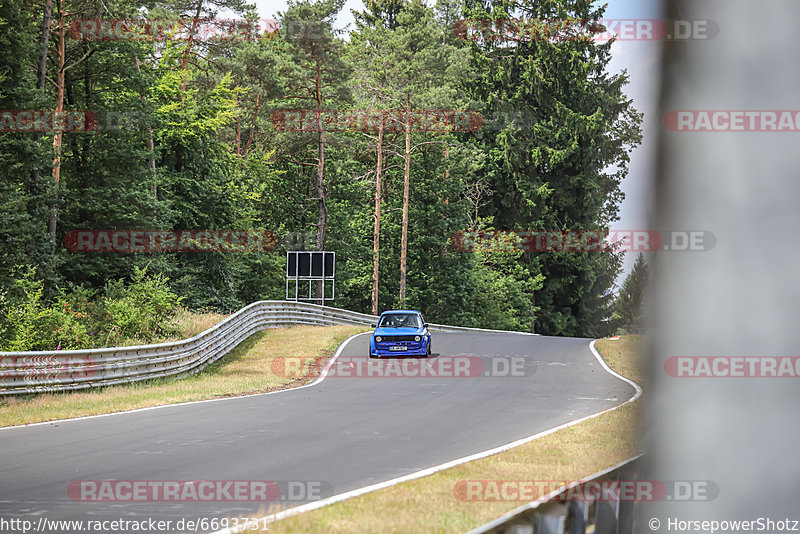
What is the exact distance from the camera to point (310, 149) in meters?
58.4

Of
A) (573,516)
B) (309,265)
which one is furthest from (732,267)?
(309,265)

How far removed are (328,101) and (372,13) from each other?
28.8 m

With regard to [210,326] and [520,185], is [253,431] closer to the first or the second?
[210,326]

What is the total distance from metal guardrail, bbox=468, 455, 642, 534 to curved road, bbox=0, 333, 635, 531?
4.79 meters

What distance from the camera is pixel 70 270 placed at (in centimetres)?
3516

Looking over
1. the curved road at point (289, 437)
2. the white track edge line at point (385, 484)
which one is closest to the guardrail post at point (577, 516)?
the white track edge line at point (385, 484)

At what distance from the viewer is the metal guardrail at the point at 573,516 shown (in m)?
2.89

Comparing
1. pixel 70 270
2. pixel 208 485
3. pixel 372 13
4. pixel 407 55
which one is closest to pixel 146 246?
pixel 70 270

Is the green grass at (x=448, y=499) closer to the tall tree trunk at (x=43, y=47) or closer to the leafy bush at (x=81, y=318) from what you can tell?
the leafy bush at (x=81, y=318)

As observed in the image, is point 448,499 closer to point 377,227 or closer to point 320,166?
point 320,166

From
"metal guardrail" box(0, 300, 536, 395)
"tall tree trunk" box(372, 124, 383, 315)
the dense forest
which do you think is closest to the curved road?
"metal guardrail" box(0, 300, 536, 395)

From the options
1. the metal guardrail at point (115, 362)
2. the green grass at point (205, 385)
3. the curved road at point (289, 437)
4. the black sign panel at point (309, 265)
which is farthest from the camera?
the black sign panel at point (309, 265)

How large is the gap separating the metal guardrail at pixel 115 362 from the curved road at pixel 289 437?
325cm

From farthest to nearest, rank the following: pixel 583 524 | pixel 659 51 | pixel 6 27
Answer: pixel 6 27
pixel 583 524
pixel 659 51
